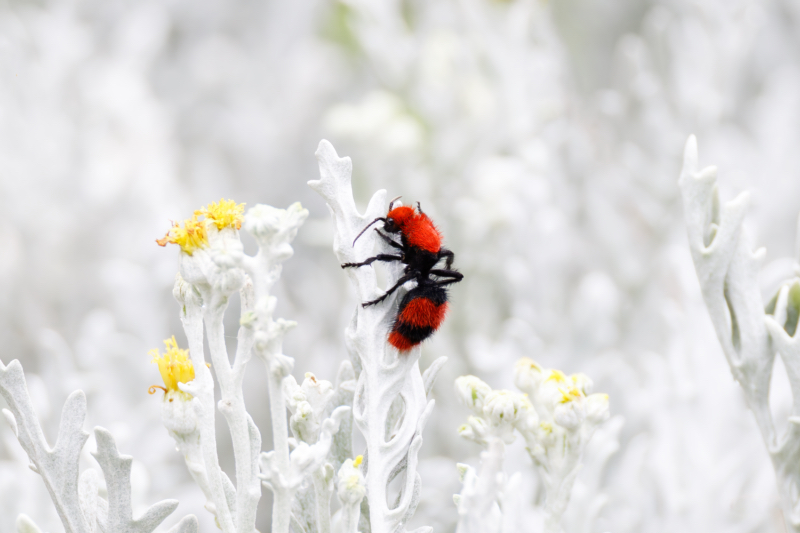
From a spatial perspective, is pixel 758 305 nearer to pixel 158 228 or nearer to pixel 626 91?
pixel 626 91

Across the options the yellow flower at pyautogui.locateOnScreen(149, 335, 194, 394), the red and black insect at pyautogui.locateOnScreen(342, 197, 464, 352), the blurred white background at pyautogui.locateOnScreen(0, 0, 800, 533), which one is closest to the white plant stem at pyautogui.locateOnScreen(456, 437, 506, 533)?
the red and black insect at pyautogui.locateOnScreen(342, 197, 464, 352)

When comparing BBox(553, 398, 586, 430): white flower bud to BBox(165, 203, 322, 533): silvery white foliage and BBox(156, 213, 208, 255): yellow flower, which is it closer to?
BBox(165, 203, 322, 533): silvery white foliage

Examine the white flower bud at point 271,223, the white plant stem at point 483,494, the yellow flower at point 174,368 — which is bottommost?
the white plant stem at point 483,494

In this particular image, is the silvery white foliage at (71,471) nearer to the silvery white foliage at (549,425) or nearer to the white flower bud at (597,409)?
the silvery white foliage at (549,425)

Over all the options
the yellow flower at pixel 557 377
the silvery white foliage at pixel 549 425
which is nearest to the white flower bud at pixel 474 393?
the silvery white foliage at pixel 549 425

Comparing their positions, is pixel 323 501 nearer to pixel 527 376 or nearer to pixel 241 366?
pixel 241 366

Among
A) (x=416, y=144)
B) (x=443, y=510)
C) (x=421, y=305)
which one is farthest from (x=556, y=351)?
(x=421, y=305)

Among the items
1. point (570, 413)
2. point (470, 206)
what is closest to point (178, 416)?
point (570, 413)
